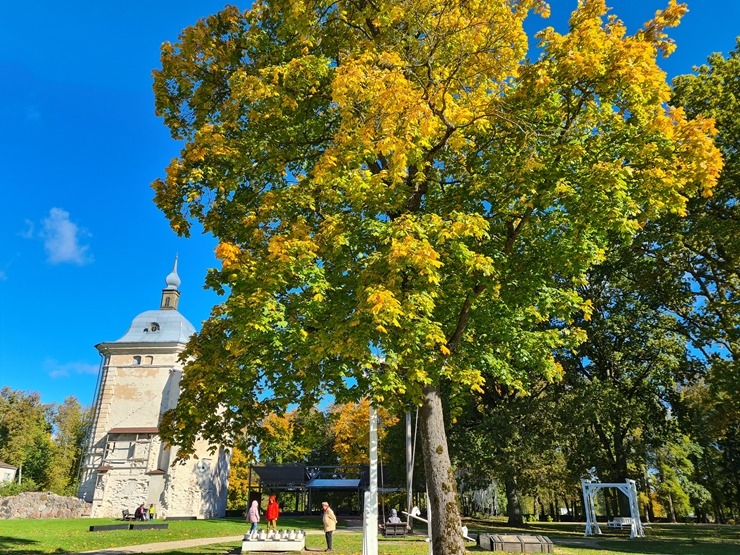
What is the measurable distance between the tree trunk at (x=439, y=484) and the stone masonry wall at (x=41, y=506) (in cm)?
2918

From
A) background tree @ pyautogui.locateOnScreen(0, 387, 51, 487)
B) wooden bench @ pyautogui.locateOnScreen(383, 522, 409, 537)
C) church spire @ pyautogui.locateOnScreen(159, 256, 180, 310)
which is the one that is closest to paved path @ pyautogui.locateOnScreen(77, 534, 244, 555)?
wooden bench @ pyautogui.locateOnScreen(383, 522, 409, 537)

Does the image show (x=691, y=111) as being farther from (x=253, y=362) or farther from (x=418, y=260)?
(x=253, y=362)

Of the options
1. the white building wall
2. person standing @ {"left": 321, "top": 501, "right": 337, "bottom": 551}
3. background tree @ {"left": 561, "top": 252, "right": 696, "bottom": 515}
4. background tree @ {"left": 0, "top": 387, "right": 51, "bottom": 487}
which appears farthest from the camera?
background tree @ {"left": 0, "top": 387, "right": 51, "bottom": 487}

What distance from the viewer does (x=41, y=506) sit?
30078mm

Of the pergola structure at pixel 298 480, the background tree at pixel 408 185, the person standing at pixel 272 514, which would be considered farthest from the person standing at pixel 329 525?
the pergola structure at pixel 298 480

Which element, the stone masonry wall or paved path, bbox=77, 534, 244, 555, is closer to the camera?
paved path, bbox=77, 534, 244, 555

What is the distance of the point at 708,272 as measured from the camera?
66.0 feet

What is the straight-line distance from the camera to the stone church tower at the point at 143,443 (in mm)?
34281

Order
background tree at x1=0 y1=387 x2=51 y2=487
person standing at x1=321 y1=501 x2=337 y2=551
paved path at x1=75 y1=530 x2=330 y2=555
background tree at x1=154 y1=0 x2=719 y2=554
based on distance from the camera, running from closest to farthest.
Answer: background tree at x1=154 y1=0 x2=719 y2=554 < paved path at x1=75 y1=530 x2=330 y2=555 < person standing at x1=321 y1=501 x2=337 y2=551 < background tree at x1=0 y1=387 x2=51 y2=487

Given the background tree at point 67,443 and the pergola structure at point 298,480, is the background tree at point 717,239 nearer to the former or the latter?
the pergola structure at point 298,480

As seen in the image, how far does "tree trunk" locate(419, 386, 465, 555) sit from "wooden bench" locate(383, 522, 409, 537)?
12.7m

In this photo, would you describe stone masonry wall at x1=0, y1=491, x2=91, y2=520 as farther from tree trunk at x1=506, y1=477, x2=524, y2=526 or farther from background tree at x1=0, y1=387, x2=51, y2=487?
tree trunk at x1=506, y1=477, x2=524, y2=526

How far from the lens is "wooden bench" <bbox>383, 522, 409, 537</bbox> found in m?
20.3

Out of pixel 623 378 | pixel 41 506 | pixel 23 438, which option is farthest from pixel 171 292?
pixel 623 378
